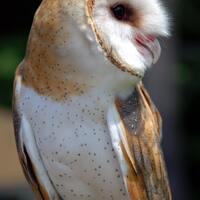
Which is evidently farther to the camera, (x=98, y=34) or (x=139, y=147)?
(x=139, y=147)

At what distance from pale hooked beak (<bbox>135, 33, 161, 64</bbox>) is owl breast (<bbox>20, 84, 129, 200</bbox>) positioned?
6.5 inches

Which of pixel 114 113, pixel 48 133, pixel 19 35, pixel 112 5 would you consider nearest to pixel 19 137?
pixel 48 133

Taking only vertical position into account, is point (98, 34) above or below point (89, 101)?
above

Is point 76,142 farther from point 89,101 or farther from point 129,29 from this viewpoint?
point 129,29

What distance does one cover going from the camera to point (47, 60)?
8.86ft

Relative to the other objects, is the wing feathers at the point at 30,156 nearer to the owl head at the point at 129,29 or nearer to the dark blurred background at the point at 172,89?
the owl head at the point at 129,29

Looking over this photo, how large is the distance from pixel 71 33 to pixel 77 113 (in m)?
0.22

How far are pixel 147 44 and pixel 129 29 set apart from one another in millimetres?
66

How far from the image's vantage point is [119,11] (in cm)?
270

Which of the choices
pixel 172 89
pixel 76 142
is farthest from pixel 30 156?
pixel 172 89

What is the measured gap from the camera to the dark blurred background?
5.98 m

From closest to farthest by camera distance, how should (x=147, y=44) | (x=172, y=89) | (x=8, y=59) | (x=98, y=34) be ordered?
(x=98, y=34) → (x=147, y=44) → (x=172, y=89) → (x=8, y=59)

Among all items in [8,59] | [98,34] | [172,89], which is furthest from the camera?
[8,59]

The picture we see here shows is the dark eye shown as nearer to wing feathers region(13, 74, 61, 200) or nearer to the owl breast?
the owl breast
